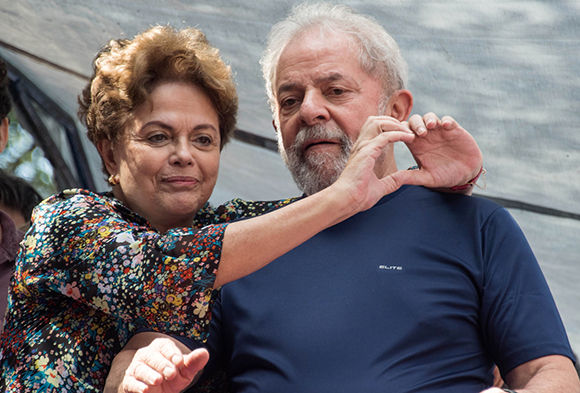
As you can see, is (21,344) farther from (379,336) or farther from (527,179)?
(527,179)

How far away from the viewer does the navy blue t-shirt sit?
1.73 meters

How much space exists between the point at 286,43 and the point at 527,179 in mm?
1150

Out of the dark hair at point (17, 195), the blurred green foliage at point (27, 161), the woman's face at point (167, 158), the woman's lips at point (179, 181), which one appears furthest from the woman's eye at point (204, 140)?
the blurred green foliage at point (27, 161)

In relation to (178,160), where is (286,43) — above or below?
above

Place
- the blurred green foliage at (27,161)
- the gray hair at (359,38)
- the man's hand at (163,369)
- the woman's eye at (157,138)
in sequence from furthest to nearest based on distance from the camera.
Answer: the blurred green foliage at (27,161)
the gray hair at (359,38)
the woman's eye at (157,138)
the man's hand at (163,369)

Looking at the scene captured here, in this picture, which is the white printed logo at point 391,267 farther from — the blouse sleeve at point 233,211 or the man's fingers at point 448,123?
the blouse sleeve at point 233,211

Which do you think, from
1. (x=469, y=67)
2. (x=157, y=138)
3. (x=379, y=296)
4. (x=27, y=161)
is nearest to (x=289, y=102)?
(x=157, y=138)

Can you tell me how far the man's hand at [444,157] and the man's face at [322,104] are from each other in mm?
305

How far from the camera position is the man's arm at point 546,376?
1.57 meters

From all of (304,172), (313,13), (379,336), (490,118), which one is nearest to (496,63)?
(490,118)

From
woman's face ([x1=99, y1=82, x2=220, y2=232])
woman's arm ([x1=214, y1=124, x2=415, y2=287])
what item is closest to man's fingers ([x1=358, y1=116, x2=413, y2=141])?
woman's arm ([x1=214, y1=124, x2=415, y2=287])

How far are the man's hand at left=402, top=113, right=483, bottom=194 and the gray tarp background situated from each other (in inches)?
35.2

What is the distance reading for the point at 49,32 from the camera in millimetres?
3154

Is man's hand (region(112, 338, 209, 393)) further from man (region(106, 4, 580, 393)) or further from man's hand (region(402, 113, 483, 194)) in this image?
man's hand (region(402, 113, 483, 194))
